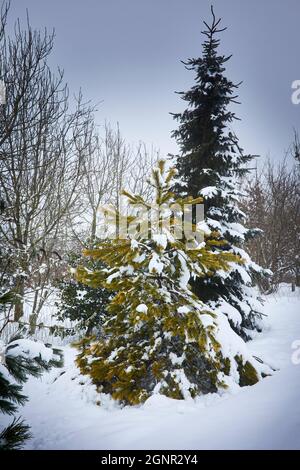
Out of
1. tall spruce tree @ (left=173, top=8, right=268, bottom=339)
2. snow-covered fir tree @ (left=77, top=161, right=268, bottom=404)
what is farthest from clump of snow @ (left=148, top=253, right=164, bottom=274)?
tall spruce tree @ (left=173, top=8, right=268, bottom=339)

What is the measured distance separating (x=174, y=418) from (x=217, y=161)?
571 cm

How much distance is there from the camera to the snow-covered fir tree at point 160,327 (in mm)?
3521

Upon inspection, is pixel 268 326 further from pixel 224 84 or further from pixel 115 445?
pixel 224 84

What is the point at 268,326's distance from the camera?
280 inches

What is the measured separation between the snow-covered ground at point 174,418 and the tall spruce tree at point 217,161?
1.60 m

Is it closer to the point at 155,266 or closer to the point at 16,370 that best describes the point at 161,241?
the point at 155,266

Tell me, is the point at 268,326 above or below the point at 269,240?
below

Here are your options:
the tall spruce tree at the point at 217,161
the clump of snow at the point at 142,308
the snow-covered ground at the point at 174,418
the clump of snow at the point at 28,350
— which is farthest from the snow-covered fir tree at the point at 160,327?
the tall spruce tree at the point at 217,161

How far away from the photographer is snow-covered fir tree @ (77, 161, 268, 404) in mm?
3521

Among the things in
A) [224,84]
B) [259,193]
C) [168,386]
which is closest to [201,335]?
[168,386]

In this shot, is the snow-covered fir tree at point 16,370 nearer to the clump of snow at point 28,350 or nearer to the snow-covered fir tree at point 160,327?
the clump of snow at point 28,350

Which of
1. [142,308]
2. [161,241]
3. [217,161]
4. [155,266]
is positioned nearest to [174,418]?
[142,308]

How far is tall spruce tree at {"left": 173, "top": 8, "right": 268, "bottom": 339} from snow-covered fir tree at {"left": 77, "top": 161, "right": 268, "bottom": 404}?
2530 mm

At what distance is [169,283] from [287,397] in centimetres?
225
